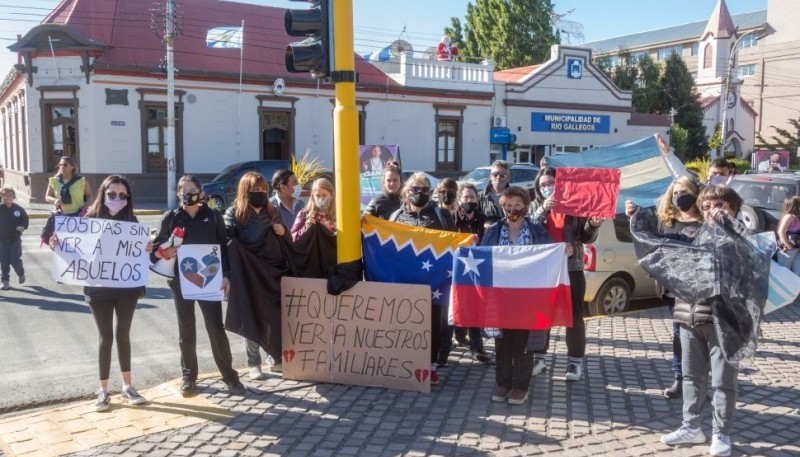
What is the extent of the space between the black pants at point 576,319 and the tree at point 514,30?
45243 mm

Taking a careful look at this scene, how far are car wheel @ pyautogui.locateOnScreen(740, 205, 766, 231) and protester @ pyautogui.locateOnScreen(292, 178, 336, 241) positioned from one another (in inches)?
312

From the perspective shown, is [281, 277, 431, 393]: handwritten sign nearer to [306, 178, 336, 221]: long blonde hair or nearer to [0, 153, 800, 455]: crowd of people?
[0, 153, 800, 455]: crowd of people

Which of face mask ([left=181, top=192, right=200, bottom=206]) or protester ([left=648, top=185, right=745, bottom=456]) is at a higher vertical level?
face mask ([left=181, top=192, right=200, bottom=206])

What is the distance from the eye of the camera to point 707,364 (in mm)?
4836

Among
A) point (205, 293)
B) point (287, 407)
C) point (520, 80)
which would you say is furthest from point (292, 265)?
point (520, 80)

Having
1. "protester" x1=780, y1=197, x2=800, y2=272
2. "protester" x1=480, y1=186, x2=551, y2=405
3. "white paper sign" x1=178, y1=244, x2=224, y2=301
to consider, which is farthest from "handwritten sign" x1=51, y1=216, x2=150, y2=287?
"protester" x1=780, y1=197, x2=800, y2=272

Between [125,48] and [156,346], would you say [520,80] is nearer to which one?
[125,48]

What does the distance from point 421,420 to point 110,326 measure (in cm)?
255

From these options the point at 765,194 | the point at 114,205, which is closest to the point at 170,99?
the point at 765,194

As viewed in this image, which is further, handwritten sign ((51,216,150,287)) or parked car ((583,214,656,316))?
parked car ((583,214,656,316))

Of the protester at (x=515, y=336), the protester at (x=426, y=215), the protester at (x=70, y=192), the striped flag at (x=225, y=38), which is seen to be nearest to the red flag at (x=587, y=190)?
the protester at (x=515, y=336)

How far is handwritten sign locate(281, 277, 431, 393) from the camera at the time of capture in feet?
19.6

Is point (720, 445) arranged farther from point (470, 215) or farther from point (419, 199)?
point (470, 215)

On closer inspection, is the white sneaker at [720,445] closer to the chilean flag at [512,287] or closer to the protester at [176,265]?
the chilean flag at [512,287]
